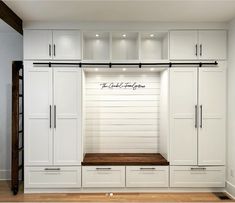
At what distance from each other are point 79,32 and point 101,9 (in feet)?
2.09

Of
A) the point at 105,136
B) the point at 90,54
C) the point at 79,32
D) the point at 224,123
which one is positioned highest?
the point at 79,32

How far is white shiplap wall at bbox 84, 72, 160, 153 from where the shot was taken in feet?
14.1

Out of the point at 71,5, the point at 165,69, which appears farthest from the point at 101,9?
the point at 165,69

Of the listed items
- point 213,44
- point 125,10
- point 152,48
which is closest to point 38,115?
point 125,10

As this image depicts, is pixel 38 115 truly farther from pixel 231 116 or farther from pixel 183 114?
pixel 231 116

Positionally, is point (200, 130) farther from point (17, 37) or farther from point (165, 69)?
point (17, 37)

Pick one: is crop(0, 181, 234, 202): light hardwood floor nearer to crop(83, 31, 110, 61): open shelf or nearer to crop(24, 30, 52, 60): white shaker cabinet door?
crop(24, 30, 52, 60): white shaker cabinet door

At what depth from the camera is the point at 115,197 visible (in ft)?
11.8

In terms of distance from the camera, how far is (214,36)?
3775 millimetres

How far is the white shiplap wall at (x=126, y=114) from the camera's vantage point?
4.31 metres

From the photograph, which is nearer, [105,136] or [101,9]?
[101,9]

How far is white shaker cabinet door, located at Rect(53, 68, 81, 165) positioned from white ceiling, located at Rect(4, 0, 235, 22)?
2.76ft

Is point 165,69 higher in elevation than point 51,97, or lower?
higher

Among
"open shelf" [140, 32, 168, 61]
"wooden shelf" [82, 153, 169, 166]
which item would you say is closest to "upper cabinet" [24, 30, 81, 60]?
"open shelf" [140, 32, 168, 61]
